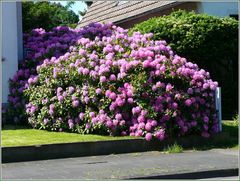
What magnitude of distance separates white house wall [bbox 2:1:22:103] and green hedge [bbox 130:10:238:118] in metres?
3.57

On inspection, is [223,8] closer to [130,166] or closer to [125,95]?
[125,95]

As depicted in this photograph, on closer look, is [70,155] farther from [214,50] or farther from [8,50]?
[214,50]

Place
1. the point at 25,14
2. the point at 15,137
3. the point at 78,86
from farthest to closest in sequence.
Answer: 1. the point at 25,14
2. the point at 78,86
3. the point at 15,137

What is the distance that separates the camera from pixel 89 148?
39.5 ft

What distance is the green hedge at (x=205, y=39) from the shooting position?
56.8 feet

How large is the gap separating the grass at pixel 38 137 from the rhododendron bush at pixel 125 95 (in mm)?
394

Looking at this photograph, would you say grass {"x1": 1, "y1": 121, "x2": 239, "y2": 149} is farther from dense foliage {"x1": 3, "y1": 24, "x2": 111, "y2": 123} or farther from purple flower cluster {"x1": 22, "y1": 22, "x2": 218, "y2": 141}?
dense foliage {"x1": 3, "y1": 24, "x2": 111, "y2": 123}

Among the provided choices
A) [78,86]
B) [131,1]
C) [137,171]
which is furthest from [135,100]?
[131,1]

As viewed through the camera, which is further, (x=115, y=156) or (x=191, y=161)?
(x=115, y=156)

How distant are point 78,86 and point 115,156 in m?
2.75

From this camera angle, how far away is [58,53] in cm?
1583

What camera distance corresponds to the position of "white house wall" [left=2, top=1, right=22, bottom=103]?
51.4 feet

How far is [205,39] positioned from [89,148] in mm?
6813

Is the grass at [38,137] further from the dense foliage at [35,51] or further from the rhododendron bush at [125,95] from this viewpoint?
the dense foliage at [35,51]
